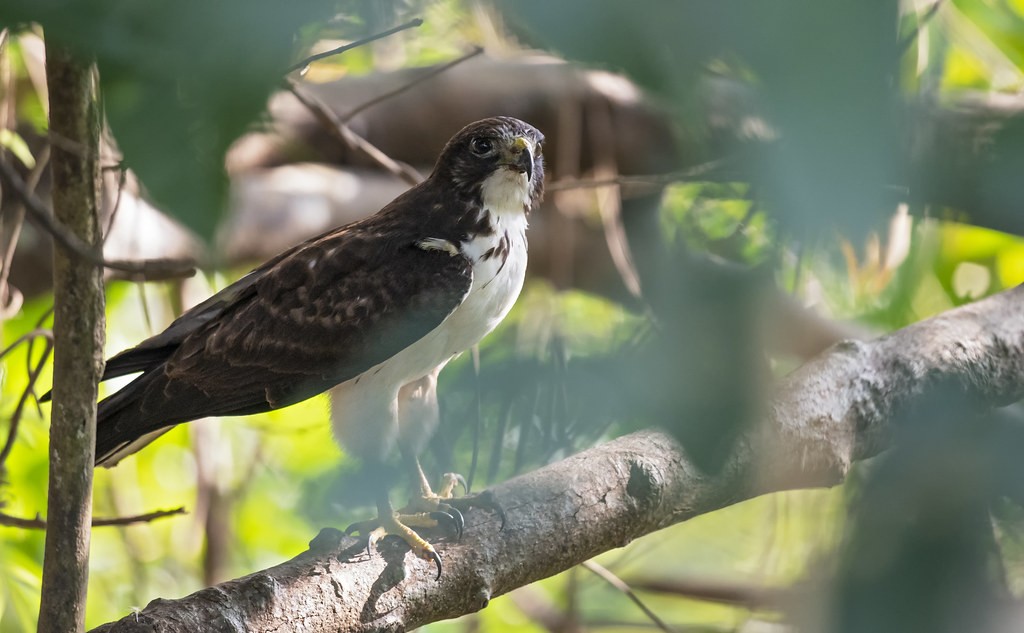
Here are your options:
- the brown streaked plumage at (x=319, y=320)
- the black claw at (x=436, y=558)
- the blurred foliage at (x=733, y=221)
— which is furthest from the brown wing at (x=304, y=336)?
the blurred foliage at (x=733, y=221)

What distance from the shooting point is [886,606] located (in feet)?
1.77

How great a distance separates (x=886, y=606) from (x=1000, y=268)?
2.91 m

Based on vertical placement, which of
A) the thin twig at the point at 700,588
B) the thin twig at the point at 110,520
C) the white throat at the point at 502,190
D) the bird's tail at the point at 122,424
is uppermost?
the white throat at the point at 502,190

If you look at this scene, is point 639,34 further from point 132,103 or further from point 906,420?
point 906,420

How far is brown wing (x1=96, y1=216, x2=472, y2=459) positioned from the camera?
7.57ft

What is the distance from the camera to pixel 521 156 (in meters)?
2.53

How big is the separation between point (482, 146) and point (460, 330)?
0.47m

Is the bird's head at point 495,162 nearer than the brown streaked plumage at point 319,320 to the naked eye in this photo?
No

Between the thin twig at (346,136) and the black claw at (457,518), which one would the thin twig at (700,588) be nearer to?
the black claw at (457,518)

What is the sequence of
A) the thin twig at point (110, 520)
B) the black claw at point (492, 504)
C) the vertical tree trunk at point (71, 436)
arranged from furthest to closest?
the black claw at point (492, 504)
the thin twig at point (110, 520)
the vertical tree trunk at point (71, 436)

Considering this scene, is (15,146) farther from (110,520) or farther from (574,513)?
(574,513)

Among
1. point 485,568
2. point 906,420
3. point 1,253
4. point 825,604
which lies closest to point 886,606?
point 825,604

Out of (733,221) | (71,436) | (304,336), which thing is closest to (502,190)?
(304,336)

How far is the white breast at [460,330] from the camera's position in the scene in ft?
7.92
